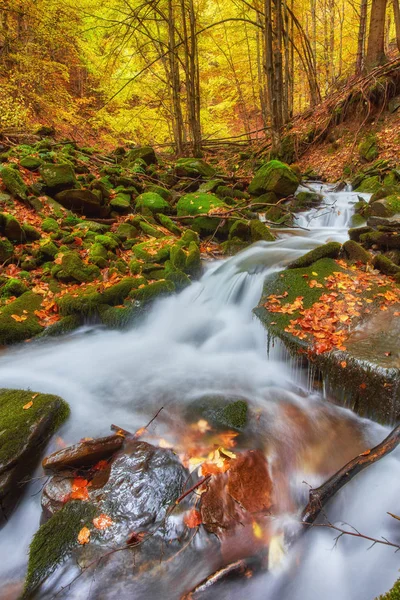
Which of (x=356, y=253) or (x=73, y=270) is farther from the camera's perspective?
(x=73, y=270)

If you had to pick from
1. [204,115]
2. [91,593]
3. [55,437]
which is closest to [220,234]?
[55,437]

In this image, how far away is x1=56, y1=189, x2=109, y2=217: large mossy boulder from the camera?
8.34 meters

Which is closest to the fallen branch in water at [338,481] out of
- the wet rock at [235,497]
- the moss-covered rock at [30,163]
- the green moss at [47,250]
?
the wet rock at [235,497]

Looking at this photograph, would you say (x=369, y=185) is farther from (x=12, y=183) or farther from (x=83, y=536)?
(x=83, y=536)

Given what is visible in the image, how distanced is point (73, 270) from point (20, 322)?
1.44 metres

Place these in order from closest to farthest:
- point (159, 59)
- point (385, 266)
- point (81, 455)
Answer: point (81, 455)
point (385, 266)
point (159, 59)

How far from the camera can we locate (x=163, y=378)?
4.80 meters

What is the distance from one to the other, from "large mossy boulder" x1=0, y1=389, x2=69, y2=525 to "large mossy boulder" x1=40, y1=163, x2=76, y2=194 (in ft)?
20.3

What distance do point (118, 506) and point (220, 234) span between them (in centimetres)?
708

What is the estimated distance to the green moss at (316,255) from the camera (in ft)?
18.6

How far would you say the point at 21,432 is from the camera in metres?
3.12

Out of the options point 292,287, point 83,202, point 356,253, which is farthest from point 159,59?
point 292,287

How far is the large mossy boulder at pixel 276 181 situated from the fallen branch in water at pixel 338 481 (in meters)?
8.52

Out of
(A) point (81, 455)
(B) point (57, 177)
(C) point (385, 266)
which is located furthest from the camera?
(B) point (57, 177)
